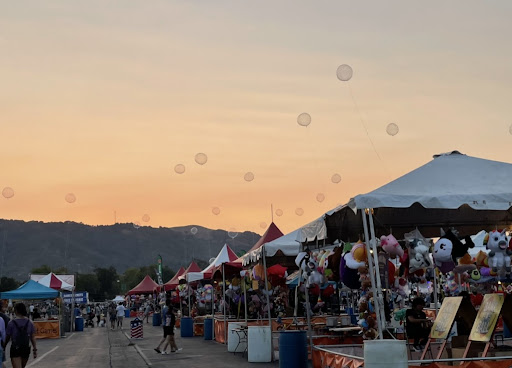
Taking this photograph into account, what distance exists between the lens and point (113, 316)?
4972 centimetres

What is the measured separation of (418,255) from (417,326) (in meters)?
1.54

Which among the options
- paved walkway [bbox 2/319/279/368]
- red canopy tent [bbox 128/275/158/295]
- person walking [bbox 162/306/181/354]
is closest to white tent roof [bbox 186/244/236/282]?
paved walkway [bbox 2/319/279/368]

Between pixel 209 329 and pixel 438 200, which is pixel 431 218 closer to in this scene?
pixel 438 200

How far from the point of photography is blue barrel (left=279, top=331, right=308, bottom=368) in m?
15.8

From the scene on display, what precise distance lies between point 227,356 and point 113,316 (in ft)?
95.4

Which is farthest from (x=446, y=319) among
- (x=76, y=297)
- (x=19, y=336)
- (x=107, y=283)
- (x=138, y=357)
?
(x=107, y=283)

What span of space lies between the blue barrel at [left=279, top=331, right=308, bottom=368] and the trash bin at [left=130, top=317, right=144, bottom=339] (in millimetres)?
19842

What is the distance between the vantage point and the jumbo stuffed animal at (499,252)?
12.1 m

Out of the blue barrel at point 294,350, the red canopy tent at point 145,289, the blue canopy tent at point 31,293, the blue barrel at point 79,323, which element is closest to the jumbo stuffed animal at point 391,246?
the blue barrel at point 294,350

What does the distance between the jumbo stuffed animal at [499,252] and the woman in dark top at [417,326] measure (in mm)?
2106

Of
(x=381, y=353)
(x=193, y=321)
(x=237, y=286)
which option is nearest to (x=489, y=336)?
(x=381, y=353)

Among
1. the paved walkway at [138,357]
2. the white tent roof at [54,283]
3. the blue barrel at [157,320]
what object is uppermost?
the white tent roof at [54,283]

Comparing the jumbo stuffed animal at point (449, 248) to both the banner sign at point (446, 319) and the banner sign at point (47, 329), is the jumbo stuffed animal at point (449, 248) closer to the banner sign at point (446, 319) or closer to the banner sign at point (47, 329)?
the banner sign at point (446, 319)

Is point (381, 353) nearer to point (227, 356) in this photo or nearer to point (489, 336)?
point (489, 336)
